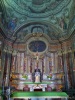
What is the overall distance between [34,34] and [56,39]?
3010 millimetres

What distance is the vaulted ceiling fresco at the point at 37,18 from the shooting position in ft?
61.8

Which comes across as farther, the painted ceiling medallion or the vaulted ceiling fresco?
the painted ceiling medallion

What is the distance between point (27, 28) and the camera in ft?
67.3

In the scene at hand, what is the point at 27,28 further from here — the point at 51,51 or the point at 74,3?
the point at 74,3

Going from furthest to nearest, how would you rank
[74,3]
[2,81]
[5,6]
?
[5,6] → [74,3] → [2,81]

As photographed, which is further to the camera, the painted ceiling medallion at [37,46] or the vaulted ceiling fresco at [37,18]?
the painted ceiling medallion at [37,46]

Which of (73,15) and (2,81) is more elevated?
(73,15)

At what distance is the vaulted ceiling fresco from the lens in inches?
742

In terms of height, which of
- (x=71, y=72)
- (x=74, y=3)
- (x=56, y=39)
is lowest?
(x=71, y=72)

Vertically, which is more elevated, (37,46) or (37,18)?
(37,18)

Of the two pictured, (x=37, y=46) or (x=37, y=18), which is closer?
(x=37, y=46)

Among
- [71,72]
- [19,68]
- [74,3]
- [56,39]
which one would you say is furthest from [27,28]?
[71,72]

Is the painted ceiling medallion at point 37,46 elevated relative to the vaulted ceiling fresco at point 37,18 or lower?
lower

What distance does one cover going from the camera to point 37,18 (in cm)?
2038
